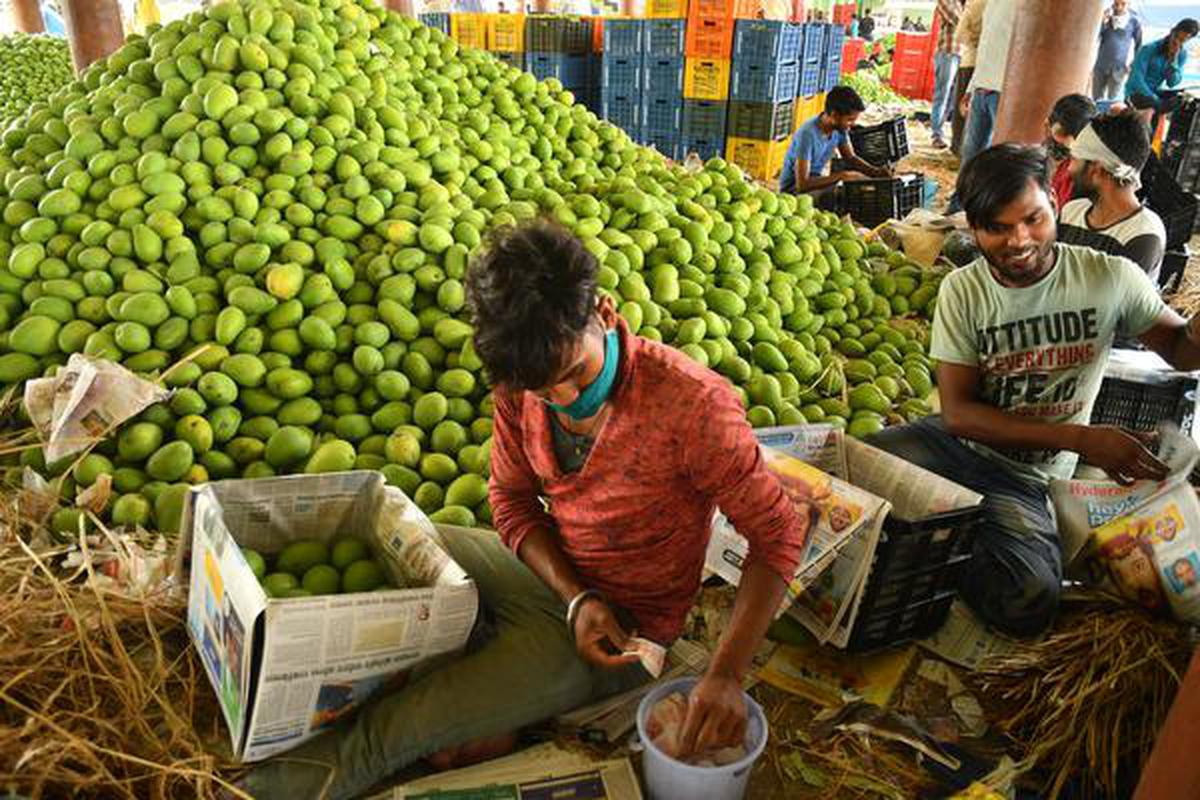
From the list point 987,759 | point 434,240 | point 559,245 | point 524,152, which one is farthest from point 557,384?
point 524,152

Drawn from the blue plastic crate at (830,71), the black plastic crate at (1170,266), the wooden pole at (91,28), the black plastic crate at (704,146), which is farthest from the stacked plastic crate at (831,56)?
the wooden pole at (91,28)

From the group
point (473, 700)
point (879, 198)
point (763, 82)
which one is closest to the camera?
point (473, 700)

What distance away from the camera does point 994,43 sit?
666 centimetres

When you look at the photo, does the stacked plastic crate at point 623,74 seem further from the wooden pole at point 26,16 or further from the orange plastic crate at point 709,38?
the wooden pole at point 26,16

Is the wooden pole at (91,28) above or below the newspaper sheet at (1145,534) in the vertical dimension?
above

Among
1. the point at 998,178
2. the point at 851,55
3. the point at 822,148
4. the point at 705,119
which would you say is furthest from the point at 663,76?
the point at 851,55

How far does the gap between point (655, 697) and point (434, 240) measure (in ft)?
5.91

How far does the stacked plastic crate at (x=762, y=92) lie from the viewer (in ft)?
22.5

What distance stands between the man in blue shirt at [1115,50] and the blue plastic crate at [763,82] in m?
4.04

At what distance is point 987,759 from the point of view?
74.7 inches

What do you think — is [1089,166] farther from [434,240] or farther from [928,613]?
[434,240]

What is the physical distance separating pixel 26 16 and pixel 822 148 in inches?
414

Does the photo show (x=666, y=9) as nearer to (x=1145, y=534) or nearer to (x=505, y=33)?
(x=505, y=33)

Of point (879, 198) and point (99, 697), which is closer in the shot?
point (99, 697)
